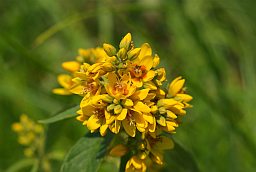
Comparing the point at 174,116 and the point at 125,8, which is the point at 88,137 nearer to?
the point at 174,116

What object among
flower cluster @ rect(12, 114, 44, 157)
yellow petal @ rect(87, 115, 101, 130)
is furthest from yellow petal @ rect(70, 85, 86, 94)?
flower cluster @ rect(12, 114, 44, 157)

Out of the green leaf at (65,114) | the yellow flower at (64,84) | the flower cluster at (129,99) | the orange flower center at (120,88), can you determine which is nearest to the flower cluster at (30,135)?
the yellow flower at (64,84)

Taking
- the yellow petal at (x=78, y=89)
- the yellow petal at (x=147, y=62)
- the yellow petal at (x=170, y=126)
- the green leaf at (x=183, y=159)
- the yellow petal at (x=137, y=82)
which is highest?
the yellow petal at (x=78, y=89)

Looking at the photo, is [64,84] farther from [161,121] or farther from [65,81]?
[161,121]

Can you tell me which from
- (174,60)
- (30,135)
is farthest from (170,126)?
(174,60)

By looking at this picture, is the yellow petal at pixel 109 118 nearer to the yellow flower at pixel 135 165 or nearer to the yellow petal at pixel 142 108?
the yellow petal at pixel 142 108

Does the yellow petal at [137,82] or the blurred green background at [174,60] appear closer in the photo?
the yellow petal at [137,82]

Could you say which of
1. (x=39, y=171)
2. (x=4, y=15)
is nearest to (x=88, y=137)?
(x=39, y=171)

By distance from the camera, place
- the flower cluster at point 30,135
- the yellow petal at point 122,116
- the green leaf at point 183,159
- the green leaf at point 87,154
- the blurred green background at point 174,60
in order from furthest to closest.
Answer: the blurred green background at point 174,60 < the flower cluster at point 30,135 < the green leaf at point 183,159 < the green leaf at point 87,154 < the yellow petal at point 122,116

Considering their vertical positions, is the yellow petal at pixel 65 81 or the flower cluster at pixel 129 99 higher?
the yellow petal at pixel 65 81
